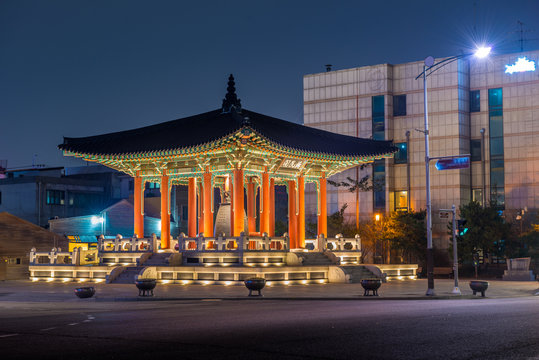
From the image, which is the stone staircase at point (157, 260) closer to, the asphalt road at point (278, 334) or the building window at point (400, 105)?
the asphalt road at point (278, 334)

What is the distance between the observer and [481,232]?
61875 mm

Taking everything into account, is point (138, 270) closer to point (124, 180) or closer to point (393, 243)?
point (393, 243)

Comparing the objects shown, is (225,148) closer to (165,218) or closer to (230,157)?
(230,157)

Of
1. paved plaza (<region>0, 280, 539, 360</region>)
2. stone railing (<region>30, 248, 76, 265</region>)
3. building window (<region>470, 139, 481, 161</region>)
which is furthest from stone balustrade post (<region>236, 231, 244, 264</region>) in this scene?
building window (<region>470, 139, 481, 161</region>)

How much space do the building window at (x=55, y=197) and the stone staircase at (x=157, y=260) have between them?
3507 centimetres

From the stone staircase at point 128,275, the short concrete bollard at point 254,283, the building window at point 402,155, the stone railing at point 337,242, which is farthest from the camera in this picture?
the building window at point 402,155

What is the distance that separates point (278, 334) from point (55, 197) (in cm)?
6200

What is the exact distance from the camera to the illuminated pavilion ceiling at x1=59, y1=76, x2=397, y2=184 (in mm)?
38719

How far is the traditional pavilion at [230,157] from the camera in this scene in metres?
38.8

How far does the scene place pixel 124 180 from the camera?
78438 millimetres

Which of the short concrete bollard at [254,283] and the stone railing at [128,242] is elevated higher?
the stone railing at [128,242]

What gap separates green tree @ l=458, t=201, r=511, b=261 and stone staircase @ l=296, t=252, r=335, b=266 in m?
25.2

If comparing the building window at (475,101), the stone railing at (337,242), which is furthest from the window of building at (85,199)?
the building window at (475,101)

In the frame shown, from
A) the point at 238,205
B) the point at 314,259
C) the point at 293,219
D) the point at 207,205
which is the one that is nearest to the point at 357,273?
the point at 314,259
